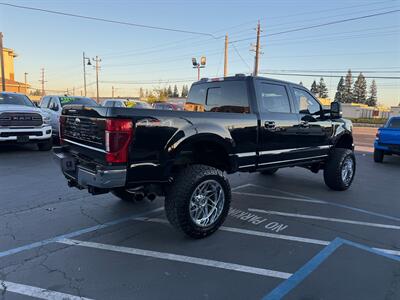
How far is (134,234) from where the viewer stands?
416cm

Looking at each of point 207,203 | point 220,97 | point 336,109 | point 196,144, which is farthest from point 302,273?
point 336,109

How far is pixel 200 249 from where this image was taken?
374 centimetres

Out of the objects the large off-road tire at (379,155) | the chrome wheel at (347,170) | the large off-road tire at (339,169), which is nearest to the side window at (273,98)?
the large off-road tire at (339,169)

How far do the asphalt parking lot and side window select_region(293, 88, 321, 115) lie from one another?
162 cm

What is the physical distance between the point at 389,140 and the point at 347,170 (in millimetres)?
4560

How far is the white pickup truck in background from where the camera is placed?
9297mm

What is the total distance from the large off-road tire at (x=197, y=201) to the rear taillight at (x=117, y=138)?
2.68 ft

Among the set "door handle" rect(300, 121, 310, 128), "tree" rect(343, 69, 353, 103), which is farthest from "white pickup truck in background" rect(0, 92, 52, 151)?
"tree" rect(343, 69, 353, 103)

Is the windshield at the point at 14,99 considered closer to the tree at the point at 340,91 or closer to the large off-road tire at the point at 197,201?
the large off-road tire at the point at 197,201

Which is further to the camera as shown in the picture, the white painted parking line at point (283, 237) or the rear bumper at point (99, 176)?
the white painted parking line at point (283, 237)

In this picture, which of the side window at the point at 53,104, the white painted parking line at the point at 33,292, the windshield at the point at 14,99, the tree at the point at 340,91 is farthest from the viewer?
the tree at the point at 340,91

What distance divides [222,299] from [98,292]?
1.09 meters

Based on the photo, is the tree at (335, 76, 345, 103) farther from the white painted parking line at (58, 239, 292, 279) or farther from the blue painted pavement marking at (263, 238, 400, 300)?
the white painted parking line at (58, 239, 292, 279)

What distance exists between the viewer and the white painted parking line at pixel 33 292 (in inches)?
109
